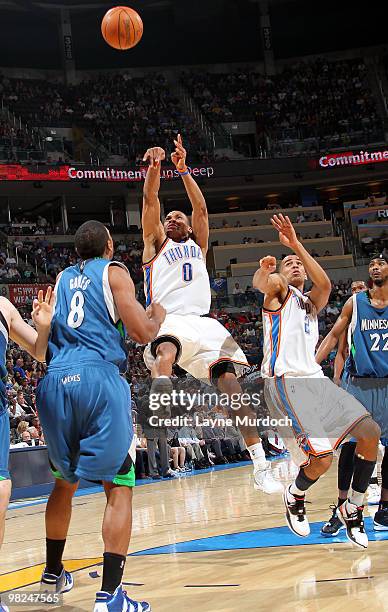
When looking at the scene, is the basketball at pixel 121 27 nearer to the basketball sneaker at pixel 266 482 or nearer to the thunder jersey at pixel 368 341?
the thunder jersey at pixel 368 341

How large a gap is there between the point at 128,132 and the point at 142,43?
6.29m

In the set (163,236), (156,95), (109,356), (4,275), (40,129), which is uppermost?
(156,95)

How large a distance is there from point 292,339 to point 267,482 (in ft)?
3.66

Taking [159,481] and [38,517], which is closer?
[38,517]

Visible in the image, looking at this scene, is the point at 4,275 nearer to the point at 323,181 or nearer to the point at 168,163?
the point at 168,163

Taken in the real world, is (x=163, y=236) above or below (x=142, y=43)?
below

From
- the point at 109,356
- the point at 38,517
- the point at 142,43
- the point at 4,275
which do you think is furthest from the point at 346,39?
the point at 109,356

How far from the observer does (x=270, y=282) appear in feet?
20.0

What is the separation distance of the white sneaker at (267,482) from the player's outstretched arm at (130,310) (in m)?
2.46

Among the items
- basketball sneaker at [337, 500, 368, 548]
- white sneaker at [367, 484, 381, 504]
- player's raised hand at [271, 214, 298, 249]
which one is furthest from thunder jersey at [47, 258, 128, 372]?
white sneaker at [367, 484, 381, 504]

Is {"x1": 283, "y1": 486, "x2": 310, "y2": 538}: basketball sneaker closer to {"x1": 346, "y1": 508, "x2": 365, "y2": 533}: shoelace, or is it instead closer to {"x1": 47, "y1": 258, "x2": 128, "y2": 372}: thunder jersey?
{"x1": 346, "y1": 508, "x2": 365, "y2": 533}: shoelace

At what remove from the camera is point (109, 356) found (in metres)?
4.04

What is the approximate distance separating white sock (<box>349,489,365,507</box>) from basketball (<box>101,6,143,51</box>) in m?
9.02

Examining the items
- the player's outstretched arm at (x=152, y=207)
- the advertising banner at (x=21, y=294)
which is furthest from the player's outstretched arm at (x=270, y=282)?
the advertising banner at (x=21, y=294)
